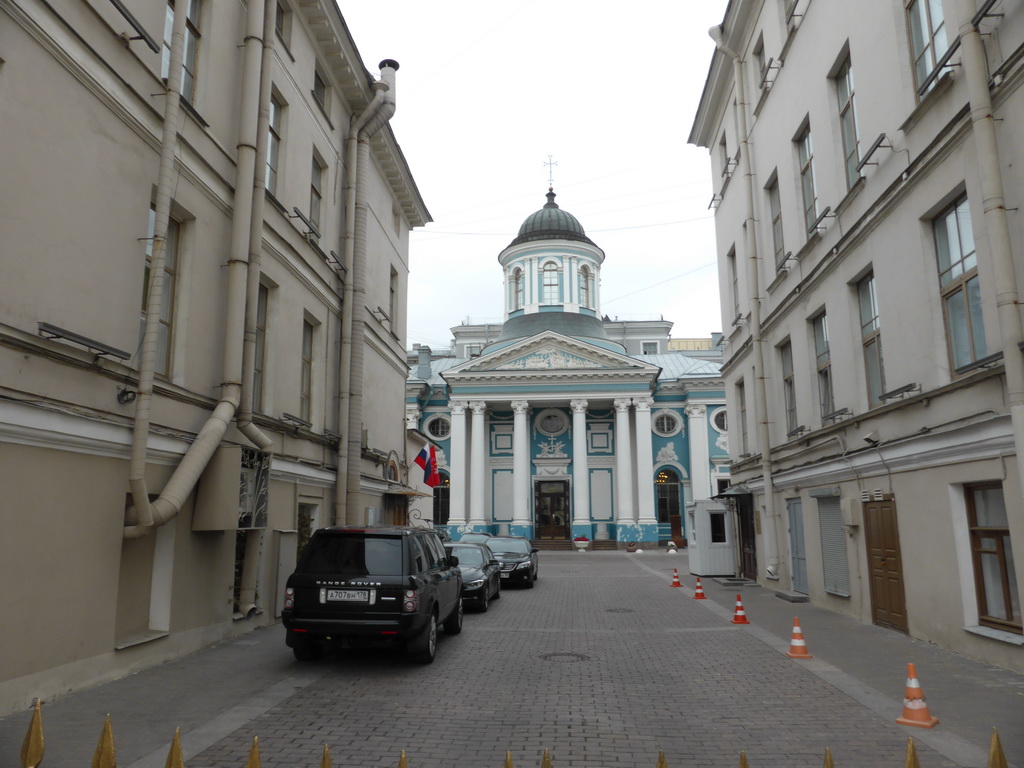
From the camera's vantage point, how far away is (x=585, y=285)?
172 ft

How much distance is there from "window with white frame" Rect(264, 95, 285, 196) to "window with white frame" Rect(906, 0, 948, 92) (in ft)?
33.9

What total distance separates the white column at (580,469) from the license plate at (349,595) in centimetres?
3604

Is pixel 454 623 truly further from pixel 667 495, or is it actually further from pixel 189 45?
pixel 667 495

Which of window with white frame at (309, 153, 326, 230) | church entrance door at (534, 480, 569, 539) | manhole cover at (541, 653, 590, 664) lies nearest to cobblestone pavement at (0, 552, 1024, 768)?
manhole cover at (541, 653, 590, 664)

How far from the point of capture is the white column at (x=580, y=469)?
44531 mm

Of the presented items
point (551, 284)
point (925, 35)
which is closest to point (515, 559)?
point (925, 35)

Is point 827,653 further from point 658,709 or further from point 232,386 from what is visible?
point 232,386

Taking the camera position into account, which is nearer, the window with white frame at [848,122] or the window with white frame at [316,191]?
the window with white frame at [848,122]

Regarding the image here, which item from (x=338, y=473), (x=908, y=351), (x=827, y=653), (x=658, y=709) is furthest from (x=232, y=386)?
(x=908, y=351)

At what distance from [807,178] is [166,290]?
41.9ft

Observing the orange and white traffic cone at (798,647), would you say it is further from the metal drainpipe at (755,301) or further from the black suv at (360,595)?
the metal drainpipe at (755,301)

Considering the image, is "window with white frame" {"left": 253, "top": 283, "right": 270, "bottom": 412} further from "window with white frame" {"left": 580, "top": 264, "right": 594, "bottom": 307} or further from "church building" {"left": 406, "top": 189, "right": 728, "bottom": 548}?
"window with white frame" {"left": 580, "top": 264, "right": 594, "bottom": 307}

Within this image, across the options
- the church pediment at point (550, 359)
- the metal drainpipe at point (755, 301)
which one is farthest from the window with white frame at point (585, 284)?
the metal drainpipe at point (755, 301)

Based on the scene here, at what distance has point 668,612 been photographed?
15367 mm
